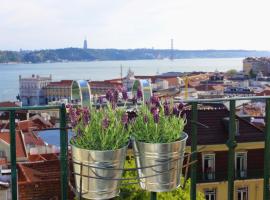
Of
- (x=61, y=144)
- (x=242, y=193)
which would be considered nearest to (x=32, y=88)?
(x=242, y=193)

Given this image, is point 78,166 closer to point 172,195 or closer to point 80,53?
point 172,195

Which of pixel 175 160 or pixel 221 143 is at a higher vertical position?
pixel 175 160

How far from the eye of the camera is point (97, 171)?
1.49m

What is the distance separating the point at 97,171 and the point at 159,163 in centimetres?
23

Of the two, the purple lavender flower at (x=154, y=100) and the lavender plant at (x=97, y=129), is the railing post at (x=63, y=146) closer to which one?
the lavender plant at (x=97, y=129)

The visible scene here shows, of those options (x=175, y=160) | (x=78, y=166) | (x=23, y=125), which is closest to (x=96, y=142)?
(x=78, y=166)

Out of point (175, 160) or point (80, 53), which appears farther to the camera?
point (80, 53)

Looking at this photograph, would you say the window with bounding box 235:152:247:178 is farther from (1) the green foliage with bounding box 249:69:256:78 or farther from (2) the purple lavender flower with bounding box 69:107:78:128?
(1) the green foliage with bounding box 249:69:256:78

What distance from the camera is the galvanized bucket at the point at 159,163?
156 cm

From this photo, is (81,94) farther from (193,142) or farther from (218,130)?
(218,130)

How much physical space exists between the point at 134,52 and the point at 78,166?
173 metres

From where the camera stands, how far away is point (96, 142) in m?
1.51

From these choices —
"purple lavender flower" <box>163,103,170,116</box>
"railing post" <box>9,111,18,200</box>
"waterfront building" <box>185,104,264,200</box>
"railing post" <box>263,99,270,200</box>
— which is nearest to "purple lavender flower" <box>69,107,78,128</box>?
"railing post" <box>9,111,18,200</box>

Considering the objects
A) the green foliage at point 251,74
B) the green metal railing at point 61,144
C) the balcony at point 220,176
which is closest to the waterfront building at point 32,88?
the green foliage at point 251,74
